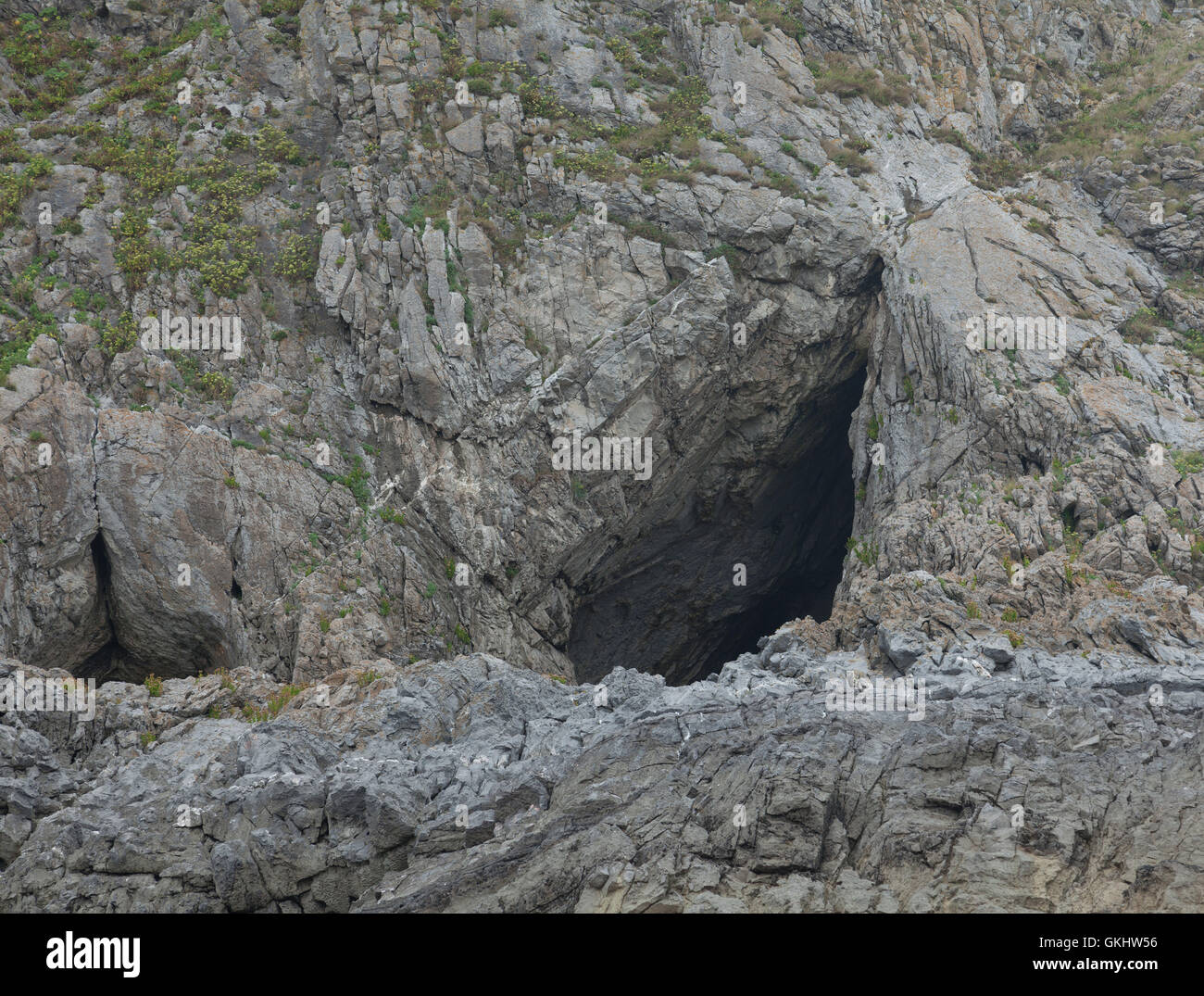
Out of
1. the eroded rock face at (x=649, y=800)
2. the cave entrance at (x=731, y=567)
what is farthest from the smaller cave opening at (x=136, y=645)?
the cave entrance at (x=731, y=567)

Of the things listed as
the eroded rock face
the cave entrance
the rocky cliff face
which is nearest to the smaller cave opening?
the rocky cliff face

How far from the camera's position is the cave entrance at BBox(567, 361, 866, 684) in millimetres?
35406

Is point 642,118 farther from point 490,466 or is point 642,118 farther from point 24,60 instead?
point 24,60

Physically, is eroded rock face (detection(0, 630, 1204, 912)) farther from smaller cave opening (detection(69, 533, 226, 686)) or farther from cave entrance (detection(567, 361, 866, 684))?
cave entrance (detection(567, 361, 866, 684))

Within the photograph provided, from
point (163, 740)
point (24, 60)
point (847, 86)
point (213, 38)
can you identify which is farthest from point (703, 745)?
point (24, 60)

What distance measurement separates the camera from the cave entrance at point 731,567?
116 ft

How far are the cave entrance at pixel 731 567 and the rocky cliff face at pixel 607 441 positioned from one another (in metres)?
0.18

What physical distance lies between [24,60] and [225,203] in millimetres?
9744

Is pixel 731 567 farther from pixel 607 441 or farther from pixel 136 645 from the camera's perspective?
pixel 136 645

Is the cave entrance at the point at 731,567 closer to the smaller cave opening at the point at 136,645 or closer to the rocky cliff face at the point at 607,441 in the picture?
the rocky cliff face at the point at 607,441

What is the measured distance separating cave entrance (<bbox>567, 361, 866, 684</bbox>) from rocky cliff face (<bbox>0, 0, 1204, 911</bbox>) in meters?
0.18

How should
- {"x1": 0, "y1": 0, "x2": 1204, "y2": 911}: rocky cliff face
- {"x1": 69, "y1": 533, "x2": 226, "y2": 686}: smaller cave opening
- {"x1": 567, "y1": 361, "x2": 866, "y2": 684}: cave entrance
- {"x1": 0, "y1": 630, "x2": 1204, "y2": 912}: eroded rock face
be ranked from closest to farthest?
{"x1": 0, "y1": 630, "x2": 1204, "y2": 912}: eroded rock face
{"x1": 0, "y1": 0, "x2": 1204, "y2": 911}: rocky cliff face
{"x1": 69, "y1": 533, "x2": 226, "y2": 686}: smaller cave opening
{"x1": 567, "y1": 361, "x2": 866, "y2": 684}: cave entrance

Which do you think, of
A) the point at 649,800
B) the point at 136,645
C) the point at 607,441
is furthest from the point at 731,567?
the point at 136,645

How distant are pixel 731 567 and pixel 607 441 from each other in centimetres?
815
